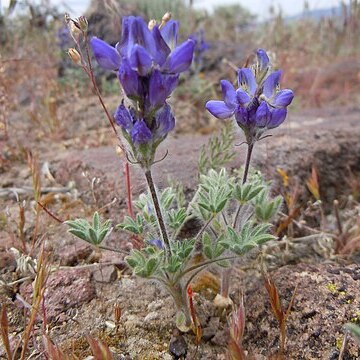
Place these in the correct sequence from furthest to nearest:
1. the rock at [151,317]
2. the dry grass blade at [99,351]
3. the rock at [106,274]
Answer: the rock at [106,274] → the rock at [151,317] → the dry grass blade at [99,351]

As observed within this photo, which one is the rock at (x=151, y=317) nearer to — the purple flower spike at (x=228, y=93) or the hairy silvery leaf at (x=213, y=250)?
the hairy silvery leaf at (x=213, y=250)

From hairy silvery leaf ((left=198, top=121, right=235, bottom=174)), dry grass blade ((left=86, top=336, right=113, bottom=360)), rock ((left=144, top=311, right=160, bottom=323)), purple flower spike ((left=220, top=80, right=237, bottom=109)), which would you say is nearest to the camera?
dry grass blade ((left=86, top=336, right=113, bottom=360))

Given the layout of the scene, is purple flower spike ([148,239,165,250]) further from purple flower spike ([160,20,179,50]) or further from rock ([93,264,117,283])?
purple flower spike ([160,20,179,50])

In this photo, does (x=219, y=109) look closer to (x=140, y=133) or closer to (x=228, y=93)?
(x=228, y=93)

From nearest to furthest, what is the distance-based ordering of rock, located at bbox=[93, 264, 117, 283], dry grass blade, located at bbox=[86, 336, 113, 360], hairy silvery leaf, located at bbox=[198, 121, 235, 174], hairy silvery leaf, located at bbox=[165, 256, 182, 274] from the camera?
dry grass blade, located at bbox=[86, 336, 113, 360]
hairy silvery leaf, located at bbox=[165, 256, 182, 274]
rock, located at bbox=[93, 264, 117, 283]
hairy silvery leaf, located at bbox=[198, 121, 235, 174]

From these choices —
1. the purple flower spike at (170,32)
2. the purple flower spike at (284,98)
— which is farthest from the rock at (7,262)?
the purple flower spike at (284,98)

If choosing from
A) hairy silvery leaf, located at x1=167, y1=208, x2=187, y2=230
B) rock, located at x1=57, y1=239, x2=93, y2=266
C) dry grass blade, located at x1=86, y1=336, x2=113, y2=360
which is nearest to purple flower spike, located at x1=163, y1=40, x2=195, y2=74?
hairy silvery leaf, located at x1=167, y1=208, x2=187, y2=230

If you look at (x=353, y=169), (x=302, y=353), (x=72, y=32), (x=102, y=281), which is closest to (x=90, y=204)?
(x=102, y=281)

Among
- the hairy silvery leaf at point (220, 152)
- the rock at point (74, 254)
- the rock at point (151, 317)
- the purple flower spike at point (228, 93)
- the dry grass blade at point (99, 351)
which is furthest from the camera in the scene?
the hairy silvery leaf at point (220, 152)
